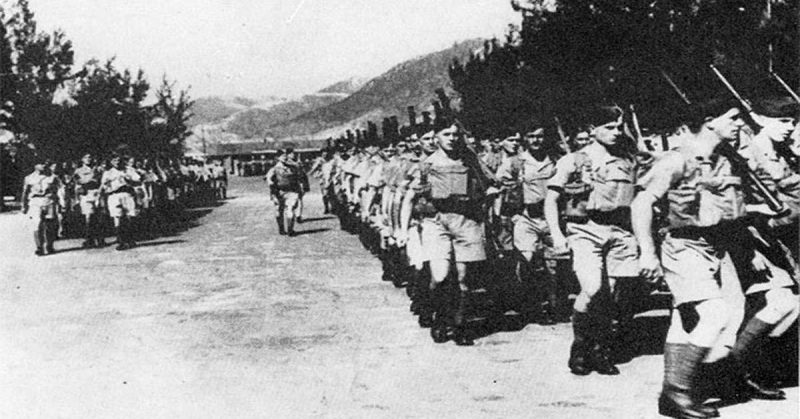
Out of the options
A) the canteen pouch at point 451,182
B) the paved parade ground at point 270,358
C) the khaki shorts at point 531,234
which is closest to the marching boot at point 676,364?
the paved parade ground at point 270,358

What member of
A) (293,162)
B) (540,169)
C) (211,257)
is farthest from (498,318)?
(293,162)

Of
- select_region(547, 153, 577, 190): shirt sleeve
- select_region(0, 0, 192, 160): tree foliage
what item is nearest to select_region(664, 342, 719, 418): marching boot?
select_region(547, 153, 577, 190): shirt sleeve

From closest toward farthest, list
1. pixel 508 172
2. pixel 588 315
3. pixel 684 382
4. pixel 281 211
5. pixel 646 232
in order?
pixel 684 382
pixel 646 232
pixel 588 315
pixel 508 172
pixel 281 211

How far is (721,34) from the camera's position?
2183 cm

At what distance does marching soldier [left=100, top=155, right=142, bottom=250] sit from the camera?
18.9m

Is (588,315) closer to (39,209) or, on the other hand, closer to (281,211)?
(39,209)

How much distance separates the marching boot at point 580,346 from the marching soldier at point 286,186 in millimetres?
13658

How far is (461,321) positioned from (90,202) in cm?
1267

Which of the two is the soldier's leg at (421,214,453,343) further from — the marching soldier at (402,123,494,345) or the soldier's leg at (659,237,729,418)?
the soldier's leg at (659,237,729,418)

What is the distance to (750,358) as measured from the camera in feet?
21.4

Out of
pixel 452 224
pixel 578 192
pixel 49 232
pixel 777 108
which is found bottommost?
pixel 49 232

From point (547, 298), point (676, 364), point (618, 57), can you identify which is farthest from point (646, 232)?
point (618, 57)

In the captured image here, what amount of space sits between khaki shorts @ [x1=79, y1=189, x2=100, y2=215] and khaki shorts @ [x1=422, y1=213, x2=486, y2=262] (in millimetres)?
12439

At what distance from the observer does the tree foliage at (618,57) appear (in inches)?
616
